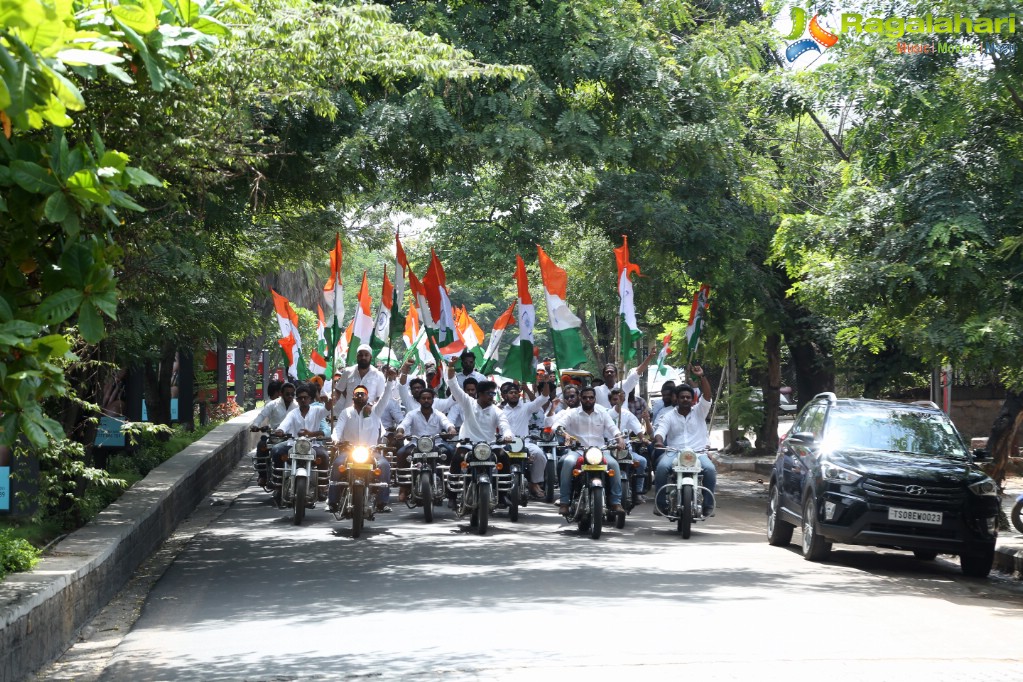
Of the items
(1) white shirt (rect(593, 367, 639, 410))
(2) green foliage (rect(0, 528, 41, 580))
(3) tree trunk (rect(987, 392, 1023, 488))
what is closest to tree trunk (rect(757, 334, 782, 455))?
(1) white shirt (rect(593, 367, 639, 410))

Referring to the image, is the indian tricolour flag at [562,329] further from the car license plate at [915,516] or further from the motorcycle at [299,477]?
the car license plate at [915,516]

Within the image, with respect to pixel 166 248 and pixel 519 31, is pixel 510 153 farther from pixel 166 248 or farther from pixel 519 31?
pixel 166 248

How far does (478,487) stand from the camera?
1567 centimetres

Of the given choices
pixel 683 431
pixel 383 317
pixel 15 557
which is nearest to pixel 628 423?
pixel 683 431

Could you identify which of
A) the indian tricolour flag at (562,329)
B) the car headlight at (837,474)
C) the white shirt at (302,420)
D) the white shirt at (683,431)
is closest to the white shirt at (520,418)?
the indian tricolour flag at (562,329)

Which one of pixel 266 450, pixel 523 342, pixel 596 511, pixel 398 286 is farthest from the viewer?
pixel 398 286

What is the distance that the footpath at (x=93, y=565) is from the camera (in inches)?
312

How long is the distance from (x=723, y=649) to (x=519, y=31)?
26.4 feet

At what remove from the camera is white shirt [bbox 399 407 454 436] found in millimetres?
17641

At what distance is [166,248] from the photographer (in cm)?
1275

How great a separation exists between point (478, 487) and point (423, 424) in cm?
226

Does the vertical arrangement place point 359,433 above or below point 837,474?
above

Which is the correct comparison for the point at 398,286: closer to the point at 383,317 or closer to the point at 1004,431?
the point at 383,317

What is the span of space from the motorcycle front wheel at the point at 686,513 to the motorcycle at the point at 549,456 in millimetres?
2889
